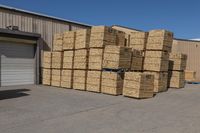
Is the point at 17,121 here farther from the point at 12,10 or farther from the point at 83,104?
the point at 12,10

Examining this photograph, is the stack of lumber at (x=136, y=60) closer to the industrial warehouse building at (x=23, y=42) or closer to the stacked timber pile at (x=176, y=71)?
the stacked timber pile at (x=176, y=71)

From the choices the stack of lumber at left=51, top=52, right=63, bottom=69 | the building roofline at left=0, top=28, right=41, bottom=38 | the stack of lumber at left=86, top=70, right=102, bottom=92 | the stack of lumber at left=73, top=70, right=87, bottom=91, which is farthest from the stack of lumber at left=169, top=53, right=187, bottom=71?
the building roofline at left=0, top=28, right=41, bottom=38

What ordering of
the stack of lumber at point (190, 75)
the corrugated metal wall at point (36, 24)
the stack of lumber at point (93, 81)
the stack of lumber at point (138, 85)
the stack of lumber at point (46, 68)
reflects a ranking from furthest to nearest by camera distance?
the stack of lumber at point (190, 75)
the stack of lumber at point (46, 68)
the corrugated metal wall at point (36, 24)
the stack of lumber at point (93, 81)
the stack of lumber at point (138, 85)

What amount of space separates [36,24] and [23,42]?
1.60 m

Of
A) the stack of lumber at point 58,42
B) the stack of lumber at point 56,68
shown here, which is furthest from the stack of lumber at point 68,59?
the stack of lumber at point 58,42

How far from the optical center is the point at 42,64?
17906 millimetres

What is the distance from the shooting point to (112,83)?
1298 centimetres

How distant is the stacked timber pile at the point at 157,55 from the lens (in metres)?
14.1

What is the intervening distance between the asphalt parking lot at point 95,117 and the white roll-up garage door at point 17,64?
18.7 feet

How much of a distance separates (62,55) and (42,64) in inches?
91.6

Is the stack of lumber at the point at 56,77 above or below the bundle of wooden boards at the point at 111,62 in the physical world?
below

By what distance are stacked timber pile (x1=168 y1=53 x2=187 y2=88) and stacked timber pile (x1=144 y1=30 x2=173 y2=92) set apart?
2.17 meters

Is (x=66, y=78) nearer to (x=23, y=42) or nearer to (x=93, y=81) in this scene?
(x=93, y=81)

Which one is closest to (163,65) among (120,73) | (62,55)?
(120,73)
